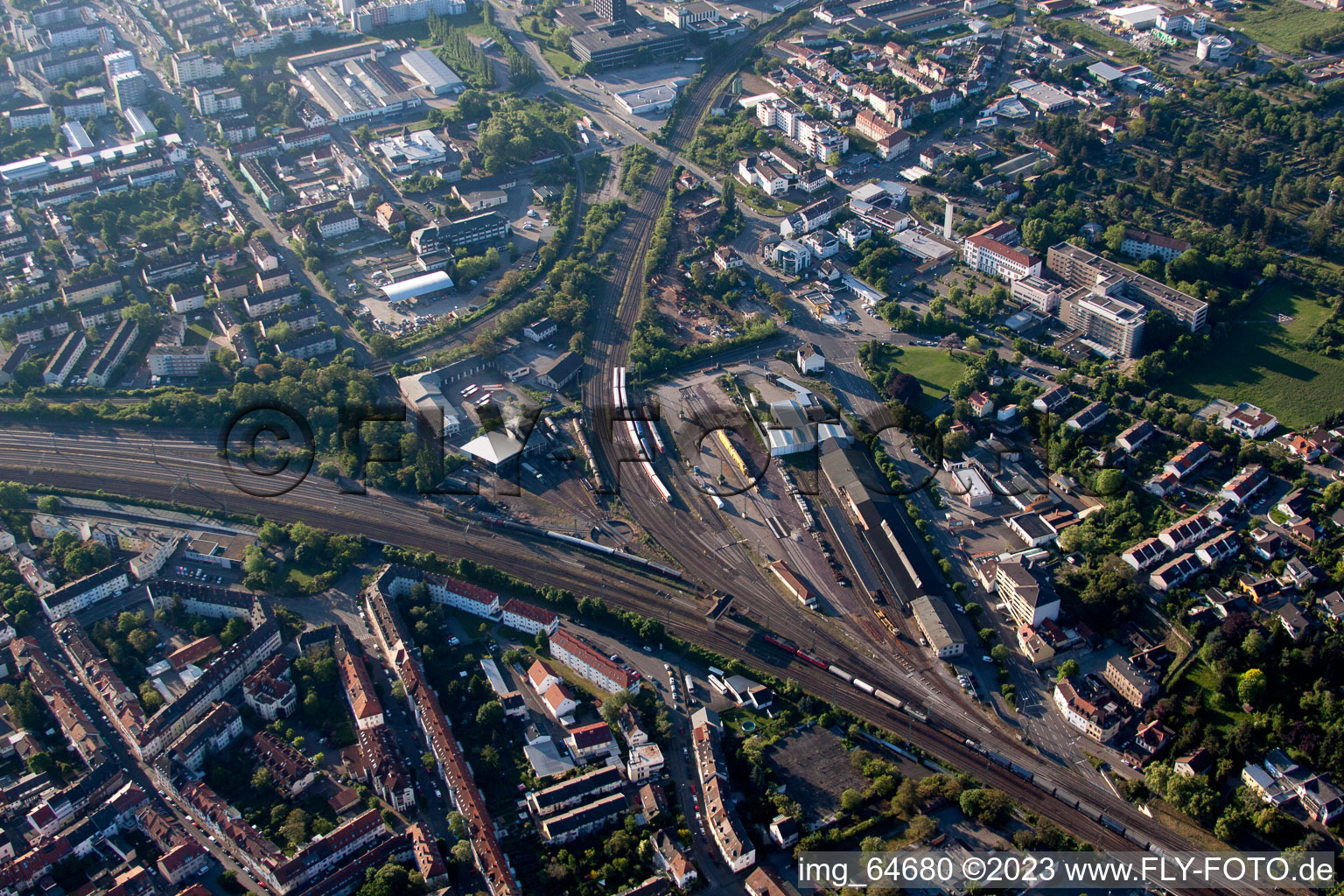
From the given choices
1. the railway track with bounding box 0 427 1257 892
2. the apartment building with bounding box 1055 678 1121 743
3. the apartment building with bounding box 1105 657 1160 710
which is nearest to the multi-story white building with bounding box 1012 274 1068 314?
the apartment building with bounding box 1105 657 1160 710

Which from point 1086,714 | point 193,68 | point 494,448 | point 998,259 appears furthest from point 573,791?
point 193,68

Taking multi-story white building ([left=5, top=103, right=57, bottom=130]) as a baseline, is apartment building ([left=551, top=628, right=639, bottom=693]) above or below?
below

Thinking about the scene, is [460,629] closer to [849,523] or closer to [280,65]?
[849,523]

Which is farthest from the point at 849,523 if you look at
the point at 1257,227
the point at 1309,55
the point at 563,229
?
the point at 1309,55

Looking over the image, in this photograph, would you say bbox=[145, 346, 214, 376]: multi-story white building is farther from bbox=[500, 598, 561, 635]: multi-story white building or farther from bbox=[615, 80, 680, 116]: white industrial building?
bbox=[615, 80, 680, 116]: white industrial building

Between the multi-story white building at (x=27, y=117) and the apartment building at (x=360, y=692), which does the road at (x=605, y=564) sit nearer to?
the apartment building at (x=360, y=692)
